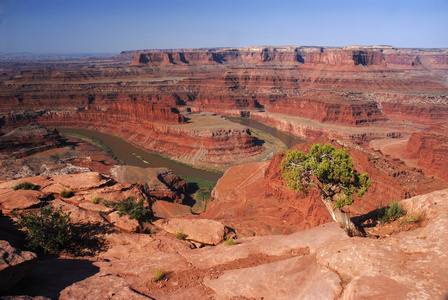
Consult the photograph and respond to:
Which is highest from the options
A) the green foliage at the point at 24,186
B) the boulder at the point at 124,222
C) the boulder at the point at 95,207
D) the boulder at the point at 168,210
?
the green foliage at the point at 24,186

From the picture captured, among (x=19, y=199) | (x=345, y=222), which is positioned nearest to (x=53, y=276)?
(x=19, y=199)

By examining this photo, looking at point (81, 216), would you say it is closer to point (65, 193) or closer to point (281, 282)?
point (65, 193)

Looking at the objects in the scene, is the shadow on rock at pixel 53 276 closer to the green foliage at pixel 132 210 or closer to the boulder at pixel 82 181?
the green foliage at pixel 132 210

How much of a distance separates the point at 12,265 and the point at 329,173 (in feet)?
36.6

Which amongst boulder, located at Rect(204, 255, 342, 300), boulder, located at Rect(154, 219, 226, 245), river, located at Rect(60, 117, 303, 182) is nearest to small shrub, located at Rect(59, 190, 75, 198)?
boulder, located at Rect(154, 219, 226, 245)

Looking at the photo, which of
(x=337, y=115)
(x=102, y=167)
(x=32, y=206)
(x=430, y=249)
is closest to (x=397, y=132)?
(x=337, y=115)

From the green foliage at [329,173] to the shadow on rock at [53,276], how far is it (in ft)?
27.8

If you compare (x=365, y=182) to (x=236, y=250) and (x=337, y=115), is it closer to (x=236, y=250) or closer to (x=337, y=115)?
(x=236, y=250)

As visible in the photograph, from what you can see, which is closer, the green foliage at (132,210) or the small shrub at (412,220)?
the small shrub at (412,220)

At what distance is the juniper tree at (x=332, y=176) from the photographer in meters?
11.3

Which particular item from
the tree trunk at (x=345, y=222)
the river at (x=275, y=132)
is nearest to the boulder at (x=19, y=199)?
the tree trunk at (x=345, y=222)

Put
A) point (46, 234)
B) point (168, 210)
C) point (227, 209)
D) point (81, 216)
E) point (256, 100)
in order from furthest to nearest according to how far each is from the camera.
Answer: point (256, 100) → point (168, 210) → point (227, 209) → point (81, 216) → point (46, 234)

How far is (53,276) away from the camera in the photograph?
8781 mm

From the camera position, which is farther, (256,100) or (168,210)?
(256,100)
